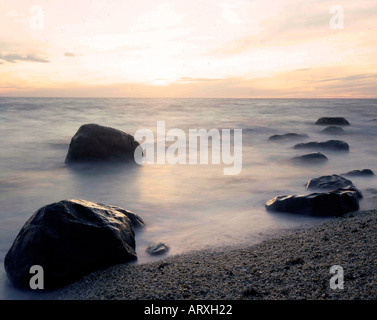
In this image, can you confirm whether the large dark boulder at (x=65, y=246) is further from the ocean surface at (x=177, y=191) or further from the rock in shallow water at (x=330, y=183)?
the rock in shallow water at (x=330, y=183)

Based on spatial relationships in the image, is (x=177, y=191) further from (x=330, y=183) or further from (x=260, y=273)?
(x=260, y=273)

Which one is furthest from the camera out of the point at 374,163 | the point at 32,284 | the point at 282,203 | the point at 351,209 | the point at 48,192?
the point at 374,163

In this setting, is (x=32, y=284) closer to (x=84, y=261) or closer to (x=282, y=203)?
(x=84, y=261)

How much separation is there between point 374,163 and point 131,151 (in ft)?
25.2

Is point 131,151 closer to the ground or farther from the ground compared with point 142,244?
farther from the ground

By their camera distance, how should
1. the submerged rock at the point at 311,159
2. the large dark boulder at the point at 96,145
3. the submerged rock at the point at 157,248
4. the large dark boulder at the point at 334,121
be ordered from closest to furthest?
the submerged rock at the point at 157,248 → the large dark boulder at the point at 96,145 → the submerged rock at the point at 311,159 → the large dark boulder at the point at 334,121

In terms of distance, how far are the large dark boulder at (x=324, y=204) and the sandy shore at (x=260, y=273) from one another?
813 mm

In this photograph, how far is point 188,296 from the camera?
9.26ft

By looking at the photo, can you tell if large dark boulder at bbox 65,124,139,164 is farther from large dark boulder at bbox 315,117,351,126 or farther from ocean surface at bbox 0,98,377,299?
large dark boulder at bbox 315,117,351,126

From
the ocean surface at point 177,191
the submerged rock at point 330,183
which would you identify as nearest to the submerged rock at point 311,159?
the ocean surface at point 177,191

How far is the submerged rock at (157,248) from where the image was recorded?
4223mm

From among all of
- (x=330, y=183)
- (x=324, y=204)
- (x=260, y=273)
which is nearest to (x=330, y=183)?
(x=330, y=183)
